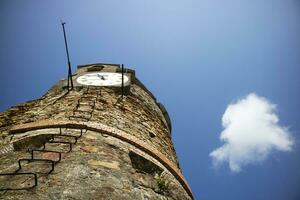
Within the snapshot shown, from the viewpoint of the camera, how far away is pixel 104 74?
7777 mm

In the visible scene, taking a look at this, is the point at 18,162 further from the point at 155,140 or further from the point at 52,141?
the point at 155,140

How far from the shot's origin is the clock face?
677 cm

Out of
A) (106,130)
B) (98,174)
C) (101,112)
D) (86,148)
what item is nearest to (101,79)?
(101,112)

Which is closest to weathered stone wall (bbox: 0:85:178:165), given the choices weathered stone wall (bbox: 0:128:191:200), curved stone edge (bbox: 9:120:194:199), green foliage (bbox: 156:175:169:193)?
curved stone edge (bbox: 9:120:194:199)

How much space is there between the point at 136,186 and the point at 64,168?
29.0 inches

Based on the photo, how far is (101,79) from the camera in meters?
7.22

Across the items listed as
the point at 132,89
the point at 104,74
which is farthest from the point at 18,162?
the point at 104,74

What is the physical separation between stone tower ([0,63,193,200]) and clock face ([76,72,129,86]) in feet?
0.43

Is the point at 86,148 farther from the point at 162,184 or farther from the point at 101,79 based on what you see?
the point at 101,79

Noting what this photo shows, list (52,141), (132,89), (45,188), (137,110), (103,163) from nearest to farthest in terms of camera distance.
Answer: (45,188)
(103,163)
(52,141)
(137,110)
(132,89)

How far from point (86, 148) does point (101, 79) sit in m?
3.48

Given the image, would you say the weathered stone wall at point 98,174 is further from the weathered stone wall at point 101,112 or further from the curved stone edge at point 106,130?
the weathered stone wall at point 101,112

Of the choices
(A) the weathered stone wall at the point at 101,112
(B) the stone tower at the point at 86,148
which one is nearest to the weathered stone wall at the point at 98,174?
(B) the stone tower at the point at 86,148

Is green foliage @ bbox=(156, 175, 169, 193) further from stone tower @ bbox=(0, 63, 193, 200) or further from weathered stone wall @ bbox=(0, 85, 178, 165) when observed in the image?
weathered stone wall @ bbox=(0, 85, 178, 165)
